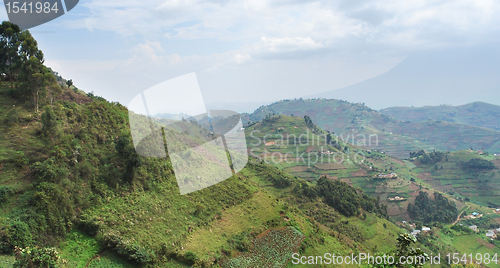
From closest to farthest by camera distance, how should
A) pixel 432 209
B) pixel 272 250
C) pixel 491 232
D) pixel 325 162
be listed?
pixel 272 250 → pixel 491 232 → pixel 432 209 → pixel 325 162

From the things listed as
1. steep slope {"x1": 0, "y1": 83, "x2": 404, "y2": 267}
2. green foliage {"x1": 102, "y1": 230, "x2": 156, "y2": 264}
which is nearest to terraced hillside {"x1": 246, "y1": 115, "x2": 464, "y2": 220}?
steep slope {"x1": 0, "y1": 83, "x2": 404, "y2": 267}

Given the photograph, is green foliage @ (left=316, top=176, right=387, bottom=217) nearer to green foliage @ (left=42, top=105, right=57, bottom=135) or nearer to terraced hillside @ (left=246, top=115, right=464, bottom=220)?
terraced hillside @ (left=246, top=115, right=464, bottom=220)

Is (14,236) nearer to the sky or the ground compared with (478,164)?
nearer to the sky

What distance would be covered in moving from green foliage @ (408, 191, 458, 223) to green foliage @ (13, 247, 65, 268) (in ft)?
281

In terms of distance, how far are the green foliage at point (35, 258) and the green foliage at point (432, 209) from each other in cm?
8567

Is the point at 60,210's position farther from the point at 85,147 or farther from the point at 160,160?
the point at 160,160

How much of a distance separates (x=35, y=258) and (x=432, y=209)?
92.0 m

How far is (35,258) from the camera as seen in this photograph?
9742 mm

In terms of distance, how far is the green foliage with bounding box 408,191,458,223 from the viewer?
74.4m

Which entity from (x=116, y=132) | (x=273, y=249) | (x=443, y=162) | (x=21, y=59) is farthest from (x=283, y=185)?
(x=443, y=162)

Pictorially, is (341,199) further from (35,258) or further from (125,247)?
(35,258)

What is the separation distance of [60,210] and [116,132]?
9689mm

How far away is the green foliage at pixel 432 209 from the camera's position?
244 feet

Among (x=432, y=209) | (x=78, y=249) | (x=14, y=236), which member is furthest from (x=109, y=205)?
(x=432, y=209)
